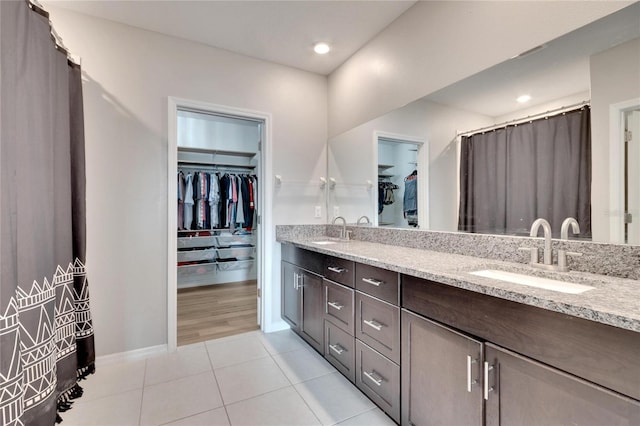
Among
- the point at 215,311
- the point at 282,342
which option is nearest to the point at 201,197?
the point at 215,311

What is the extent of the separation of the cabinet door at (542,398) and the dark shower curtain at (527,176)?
737mm

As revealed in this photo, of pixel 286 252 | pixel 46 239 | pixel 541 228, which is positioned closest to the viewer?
pixel 46 239

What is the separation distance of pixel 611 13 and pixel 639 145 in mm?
549

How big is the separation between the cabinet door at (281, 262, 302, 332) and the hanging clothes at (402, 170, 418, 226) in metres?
1.01

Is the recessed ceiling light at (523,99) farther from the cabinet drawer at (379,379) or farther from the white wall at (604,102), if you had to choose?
the cabinet drawer at (379,379)

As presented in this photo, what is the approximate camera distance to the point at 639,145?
45.0 inches

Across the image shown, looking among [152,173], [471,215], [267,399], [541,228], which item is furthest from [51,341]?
[541,228]

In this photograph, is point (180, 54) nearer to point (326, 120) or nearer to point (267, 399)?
point (326, 120)

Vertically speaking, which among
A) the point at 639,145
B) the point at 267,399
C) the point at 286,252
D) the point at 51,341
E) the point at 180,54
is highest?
the point at 180,54

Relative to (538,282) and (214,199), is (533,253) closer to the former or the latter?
(538,282)

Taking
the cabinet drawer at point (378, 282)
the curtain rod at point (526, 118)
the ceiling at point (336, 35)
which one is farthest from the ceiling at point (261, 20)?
the cabinet drawer at point (378, 282)

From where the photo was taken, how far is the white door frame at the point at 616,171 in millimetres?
1196

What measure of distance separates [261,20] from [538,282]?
2.44 meters

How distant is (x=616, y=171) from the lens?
121 cm
